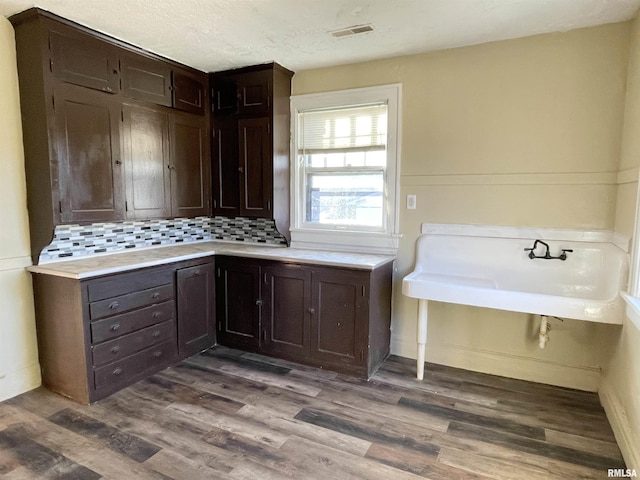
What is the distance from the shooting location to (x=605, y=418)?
2.39m

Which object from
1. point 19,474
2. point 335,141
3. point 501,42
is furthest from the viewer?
point 335,141

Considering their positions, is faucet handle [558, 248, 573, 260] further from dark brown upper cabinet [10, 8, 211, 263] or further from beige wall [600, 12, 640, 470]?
dark brown upper cabinet [10, 8, 211, 263]

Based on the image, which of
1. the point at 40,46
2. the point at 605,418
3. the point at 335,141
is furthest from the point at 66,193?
the point at 605,418

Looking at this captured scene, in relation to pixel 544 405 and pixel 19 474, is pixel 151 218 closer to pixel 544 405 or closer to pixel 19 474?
pixel 19 474

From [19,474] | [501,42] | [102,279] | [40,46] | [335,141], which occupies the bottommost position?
[19,474]

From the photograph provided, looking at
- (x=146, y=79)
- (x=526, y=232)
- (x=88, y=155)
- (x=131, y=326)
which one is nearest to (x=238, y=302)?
(x=131, y=326)

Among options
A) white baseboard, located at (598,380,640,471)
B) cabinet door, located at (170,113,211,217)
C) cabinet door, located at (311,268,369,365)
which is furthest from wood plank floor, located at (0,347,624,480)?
cabinet door, located at (170,113,211,217)

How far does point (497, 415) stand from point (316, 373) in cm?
125

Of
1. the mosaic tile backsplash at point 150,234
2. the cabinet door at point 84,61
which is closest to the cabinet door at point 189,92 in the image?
the cabinet door at point 84,61

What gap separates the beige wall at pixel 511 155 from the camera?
2.56m

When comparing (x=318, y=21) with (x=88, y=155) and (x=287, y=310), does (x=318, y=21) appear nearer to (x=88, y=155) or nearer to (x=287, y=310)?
(x=88, y=155)

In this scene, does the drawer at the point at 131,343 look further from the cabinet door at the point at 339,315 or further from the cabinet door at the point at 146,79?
the cabinet door at the point at 146,79

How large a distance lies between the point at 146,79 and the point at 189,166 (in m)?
0.76

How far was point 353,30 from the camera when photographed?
2617 mm
